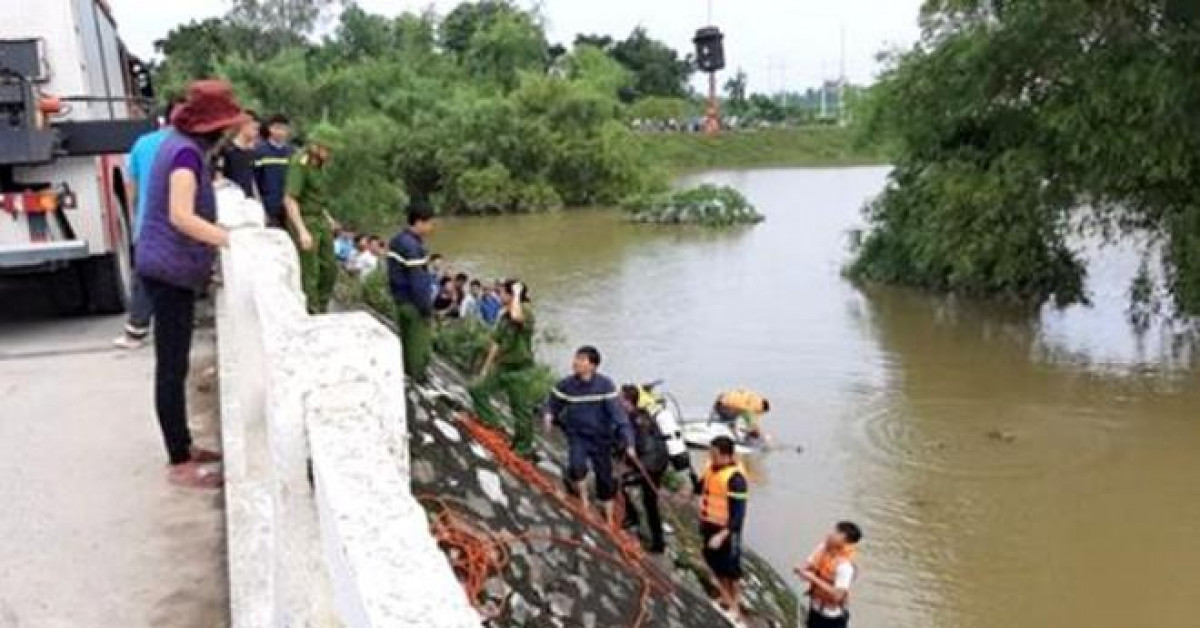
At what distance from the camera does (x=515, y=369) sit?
10.2 m

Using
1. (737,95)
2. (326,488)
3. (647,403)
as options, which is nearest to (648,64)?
(737,95)

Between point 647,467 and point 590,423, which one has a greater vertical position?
point 590,423

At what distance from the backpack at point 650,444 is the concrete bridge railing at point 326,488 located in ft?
21.9

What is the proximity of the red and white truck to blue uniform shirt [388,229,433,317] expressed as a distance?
6.19ft

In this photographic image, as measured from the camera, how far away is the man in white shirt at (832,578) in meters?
9.20

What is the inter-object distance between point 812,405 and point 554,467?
9304 millimetres

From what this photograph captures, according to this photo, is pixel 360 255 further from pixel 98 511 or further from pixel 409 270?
pixel 98 511

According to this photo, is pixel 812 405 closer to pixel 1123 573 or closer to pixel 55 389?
pixel 1123 573

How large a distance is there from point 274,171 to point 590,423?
2.81 m

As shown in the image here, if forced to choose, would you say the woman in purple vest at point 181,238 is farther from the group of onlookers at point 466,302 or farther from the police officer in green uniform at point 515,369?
the group of onlookers at point 466,302

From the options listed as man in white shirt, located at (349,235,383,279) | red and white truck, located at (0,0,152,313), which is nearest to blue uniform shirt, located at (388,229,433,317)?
red and white truck, located at (0,0,152,313)

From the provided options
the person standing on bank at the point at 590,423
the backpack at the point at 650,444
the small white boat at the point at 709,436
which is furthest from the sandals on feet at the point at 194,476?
the small white boat at the point at 709,436

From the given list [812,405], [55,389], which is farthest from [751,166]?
[55,389]

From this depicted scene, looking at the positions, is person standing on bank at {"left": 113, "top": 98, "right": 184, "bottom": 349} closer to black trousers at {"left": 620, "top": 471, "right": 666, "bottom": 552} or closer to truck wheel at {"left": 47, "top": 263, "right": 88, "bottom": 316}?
truck wheel at {"left": 47, "top": 263, "right": 88, "bottom": 316}
